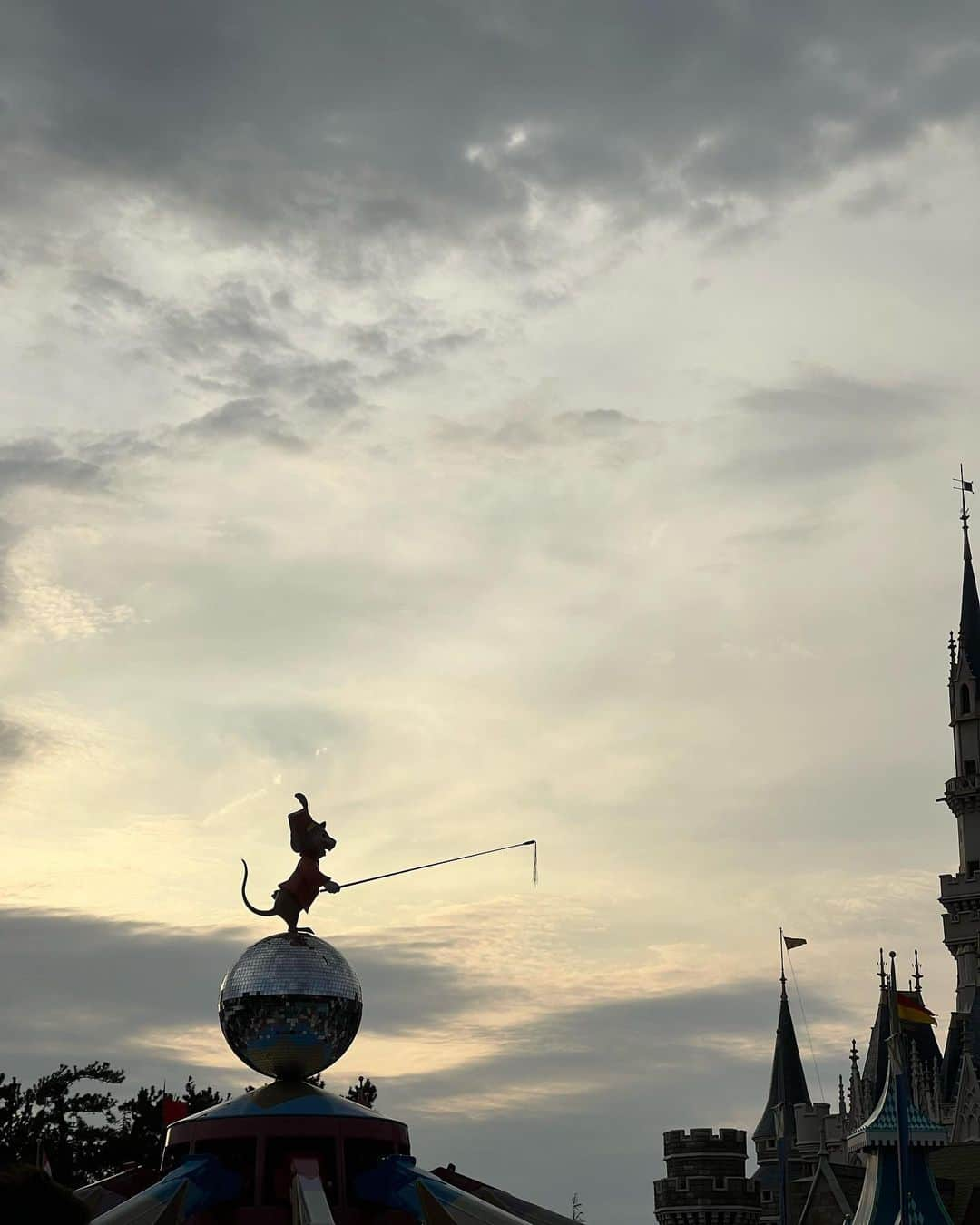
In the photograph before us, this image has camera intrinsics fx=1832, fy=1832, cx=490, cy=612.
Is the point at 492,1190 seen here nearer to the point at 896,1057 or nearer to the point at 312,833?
the point at 312,833

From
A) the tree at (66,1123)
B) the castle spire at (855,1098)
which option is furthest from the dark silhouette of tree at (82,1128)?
the castle spire at (855,1098)

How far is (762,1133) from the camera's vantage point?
82.4 m

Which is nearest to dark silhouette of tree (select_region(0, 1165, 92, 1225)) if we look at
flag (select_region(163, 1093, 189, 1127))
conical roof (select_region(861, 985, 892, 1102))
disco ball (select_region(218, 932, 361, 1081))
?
disco ball (select_region(218, 932, 361, 1081))

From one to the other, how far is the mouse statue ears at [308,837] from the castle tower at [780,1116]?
5828 centimetres

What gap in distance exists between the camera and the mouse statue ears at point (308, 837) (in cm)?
2169

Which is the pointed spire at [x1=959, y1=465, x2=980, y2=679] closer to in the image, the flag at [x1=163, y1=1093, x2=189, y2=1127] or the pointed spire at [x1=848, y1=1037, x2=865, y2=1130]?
the pointed spire at [x1=848, y1=1037, x2=865, y2=1130]

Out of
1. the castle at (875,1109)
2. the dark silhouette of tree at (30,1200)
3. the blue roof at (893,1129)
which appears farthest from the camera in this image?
the castle at (875,1109)

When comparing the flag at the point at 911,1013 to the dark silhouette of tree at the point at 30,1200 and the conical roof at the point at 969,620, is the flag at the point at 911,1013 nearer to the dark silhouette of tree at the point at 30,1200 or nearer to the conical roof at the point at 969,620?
the conical roof at the point at 969,620

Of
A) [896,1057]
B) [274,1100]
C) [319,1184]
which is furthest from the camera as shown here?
[896,1057]

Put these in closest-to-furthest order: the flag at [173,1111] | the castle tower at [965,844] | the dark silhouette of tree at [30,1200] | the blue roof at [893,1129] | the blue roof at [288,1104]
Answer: the dark silhouette of tree at [30,1200] < the blue roof at [288,1104] < the flag at [173,1111] < the blue roof at [893,1129] < the castle tower at [965,844]

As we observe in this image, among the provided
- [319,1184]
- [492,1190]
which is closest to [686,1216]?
[492,1190]

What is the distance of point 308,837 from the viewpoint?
21688 mm

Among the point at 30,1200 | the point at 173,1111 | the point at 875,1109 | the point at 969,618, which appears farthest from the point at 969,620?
the point at 30,1200

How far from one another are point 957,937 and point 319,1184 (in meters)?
68.4
